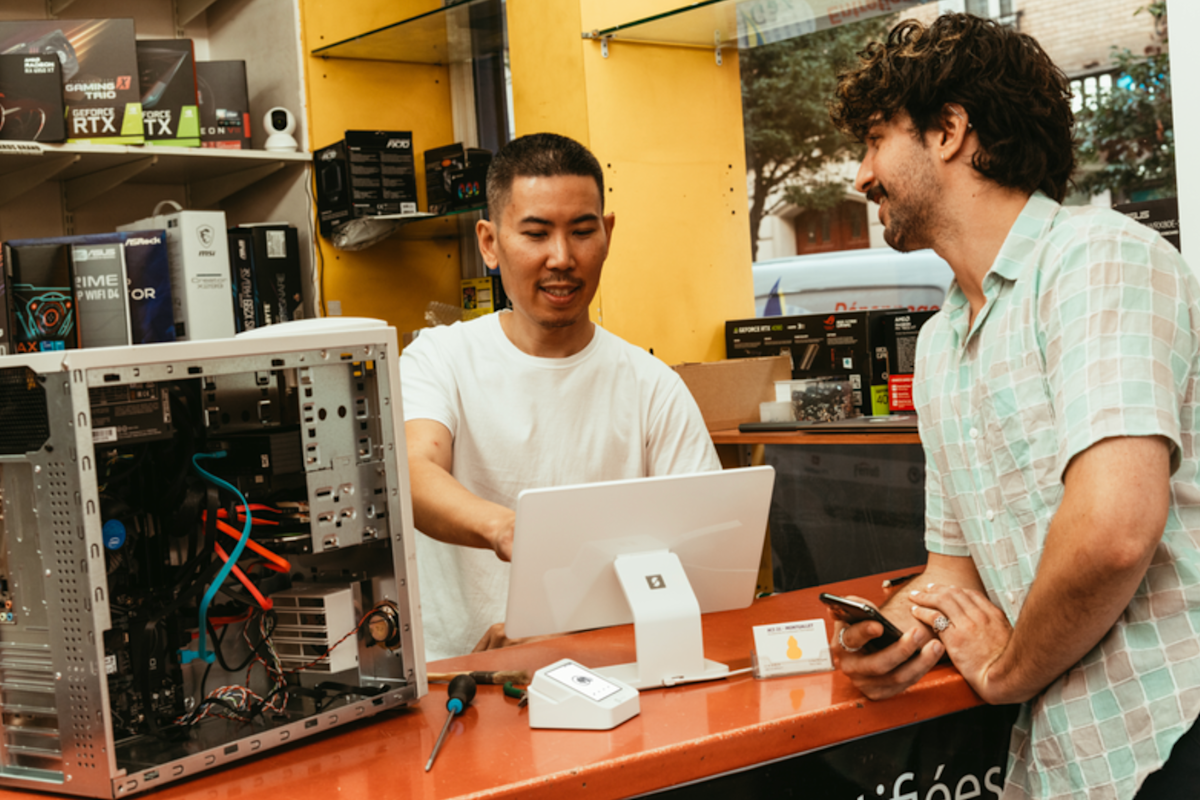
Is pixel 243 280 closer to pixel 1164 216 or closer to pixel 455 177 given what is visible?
pixel 455 177

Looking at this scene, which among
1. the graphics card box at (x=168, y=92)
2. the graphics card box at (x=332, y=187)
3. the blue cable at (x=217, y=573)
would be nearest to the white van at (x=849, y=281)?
the graphics card box at (x=332, y=187)

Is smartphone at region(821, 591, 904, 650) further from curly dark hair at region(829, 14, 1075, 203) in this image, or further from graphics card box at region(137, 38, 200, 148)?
graphics card box at region(137, 38, 200, 148)

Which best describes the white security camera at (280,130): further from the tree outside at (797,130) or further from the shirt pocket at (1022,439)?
the shirt pocket at (1022,439)

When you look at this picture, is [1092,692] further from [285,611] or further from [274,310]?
[274,310]

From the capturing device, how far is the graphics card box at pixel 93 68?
2.66 meters

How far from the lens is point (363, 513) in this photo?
1.24m

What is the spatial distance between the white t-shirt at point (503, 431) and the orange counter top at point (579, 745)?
1.84 ft

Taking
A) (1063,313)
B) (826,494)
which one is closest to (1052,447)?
(1063,313)

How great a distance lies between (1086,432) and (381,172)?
7.90ft

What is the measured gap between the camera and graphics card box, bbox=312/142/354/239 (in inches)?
118

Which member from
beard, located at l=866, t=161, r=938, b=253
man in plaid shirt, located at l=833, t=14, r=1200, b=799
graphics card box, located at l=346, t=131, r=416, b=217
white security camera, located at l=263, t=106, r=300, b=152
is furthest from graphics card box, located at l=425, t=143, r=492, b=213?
beard, located at l=866, t=161, r=938, b=253

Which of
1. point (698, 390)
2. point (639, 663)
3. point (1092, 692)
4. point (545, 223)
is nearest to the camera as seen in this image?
point (1092, 692)

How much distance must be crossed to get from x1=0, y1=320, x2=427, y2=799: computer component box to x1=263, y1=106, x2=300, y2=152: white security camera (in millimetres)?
2054

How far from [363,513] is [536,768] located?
369mm
